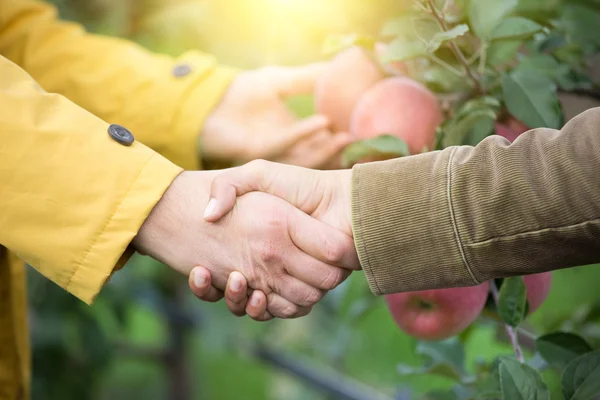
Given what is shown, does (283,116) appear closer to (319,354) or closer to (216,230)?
(216,230)

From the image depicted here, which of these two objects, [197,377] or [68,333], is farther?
[197,377]

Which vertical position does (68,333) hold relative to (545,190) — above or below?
below

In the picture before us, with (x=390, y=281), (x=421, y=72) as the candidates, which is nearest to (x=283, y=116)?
(x=421, y=72)

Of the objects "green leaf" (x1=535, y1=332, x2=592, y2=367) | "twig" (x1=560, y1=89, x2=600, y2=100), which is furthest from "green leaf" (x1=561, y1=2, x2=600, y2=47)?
"green leaf" (x1=535, y1=332, x2=592, y2=367)

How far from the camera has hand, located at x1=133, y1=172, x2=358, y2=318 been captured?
0.80 meters

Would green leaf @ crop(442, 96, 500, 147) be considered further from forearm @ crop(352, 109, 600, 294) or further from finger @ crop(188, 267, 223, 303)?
finger @ crop(188, 267, 223, 303)

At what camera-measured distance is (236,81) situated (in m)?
1.19

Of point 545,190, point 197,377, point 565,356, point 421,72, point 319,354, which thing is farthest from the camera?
point 197,377

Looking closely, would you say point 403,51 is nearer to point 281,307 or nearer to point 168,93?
point 281,307

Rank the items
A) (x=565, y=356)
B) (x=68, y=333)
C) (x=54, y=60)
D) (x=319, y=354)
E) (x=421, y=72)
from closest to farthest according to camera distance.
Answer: (x=565, y=356)
(x=421, y=72)
(x=54, y=60)
(x=68, y=333)
(x=319, y=354)

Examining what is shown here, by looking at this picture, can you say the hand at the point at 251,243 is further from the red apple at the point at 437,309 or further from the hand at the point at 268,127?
the hand at the point at 268,127

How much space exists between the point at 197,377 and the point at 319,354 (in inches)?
20.6

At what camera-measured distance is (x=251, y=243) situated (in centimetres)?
82

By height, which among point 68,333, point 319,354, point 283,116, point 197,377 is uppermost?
point 283,116
